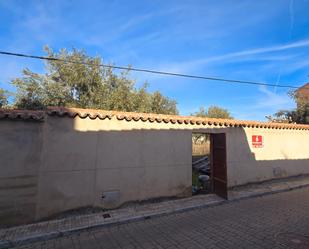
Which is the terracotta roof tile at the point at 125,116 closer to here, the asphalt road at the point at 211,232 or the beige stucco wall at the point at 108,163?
the beige stucco wall at the point at 108,163

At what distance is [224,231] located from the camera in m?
5.32

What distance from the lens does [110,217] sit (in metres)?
6.14

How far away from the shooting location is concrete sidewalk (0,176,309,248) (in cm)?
506

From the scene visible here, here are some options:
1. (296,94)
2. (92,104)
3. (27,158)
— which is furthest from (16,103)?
(296,94)

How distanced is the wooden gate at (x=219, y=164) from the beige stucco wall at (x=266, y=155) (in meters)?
0.73

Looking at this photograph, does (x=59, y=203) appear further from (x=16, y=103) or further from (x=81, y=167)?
(x=16, y=103)

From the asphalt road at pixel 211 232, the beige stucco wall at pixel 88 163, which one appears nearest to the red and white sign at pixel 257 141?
the beige stucco wall at pixel 88 163

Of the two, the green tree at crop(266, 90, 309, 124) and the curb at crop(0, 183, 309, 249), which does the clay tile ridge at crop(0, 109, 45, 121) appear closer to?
the curb at crop(0, 183, 309, 249)

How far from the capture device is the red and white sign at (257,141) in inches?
389

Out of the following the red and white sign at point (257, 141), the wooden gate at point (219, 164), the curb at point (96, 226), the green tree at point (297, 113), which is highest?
the green tree at point (297, 113)

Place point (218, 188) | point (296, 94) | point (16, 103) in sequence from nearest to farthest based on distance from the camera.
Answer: point (218, 188)
point (16, 103)
point (296, 94)

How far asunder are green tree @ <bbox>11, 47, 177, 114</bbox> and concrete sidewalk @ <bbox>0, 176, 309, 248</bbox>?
37.5 ft

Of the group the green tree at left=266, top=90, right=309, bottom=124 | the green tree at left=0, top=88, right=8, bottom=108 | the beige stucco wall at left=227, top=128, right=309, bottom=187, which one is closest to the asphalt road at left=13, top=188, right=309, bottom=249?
the beige stucco wall at left=227, top=128, right=309, bottom=187

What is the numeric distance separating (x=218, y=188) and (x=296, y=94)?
18.8 metres
